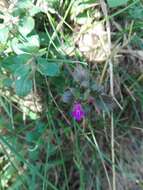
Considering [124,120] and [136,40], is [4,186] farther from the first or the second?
[136,40]

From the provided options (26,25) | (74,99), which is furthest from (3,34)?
(74,99)

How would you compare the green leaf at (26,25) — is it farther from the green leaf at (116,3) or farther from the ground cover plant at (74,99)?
the green leaf at (116,3)

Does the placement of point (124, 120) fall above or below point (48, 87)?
below

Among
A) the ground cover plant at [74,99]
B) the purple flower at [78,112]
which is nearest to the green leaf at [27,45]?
the ground cover plant at [74,99]

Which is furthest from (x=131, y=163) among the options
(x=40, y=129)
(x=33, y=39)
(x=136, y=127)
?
(x=33, y=39)

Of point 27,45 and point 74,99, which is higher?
point 27,45

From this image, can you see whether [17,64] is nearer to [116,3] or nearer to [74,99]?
[74,99]
